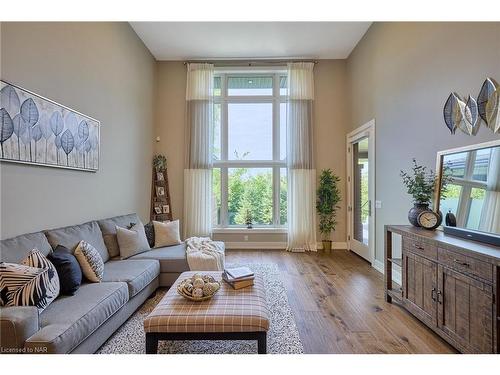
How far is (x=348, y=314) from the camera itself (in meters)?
2.90

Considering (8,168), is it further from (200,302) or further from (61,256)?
(200,302)

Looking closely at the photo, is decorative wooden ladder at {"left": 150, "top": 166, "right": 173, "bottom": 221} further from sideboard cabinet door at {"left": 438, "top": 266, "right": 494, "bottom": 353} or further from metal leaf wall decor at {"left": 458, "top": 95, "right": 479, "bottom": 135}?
metal leaf wall decor at {"left": 458, "top": 95, "right": 479, "bottom": 135}

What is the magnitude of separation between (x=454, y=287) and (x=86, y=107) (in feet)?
13.9

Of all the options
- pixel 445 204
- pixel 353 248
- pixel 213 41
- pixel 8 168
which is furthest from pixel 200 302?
pixel 213 41

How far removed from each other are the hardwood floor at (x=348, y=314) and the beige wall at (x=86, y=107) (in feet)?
8.89

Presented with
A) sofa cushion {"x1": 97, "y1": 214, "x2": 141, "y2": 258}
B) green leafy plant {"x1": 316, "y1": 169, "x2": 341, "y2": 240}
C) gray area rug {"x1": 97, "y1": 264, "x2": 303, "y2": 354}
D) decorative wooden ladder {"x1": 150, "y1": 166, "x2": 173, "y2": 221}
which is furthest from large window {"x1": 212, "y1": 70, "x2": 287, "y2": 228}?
gray area rug {"x1": 97, "y1": 264, "x2": 303, "y2": 354}

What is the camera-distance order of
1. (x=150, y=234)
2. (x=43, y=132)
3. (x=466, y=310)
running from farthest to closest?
1. (x=150, y=234)
2. (x=43, y=132)
3. (x=466, y=310)

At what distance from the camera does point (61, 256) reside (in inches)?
93.7

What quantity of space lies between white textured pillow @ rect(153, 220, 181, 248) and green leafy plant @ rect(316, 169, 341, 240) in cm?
303

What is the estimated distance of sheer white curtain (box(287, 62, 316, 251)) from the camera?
5809mm

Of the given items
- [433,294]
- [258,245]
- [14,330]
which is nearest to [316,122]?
[258,245]

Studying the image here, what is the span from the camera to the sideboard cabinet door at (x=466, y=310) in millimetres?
1875

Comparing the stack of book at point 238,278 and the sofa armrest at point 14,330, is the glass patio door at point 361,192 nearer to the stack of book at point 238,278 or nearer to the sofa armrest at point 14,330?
the stack of book at point 238,278

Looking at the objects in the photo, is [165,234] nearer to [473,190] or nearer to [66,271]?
[66,271]
